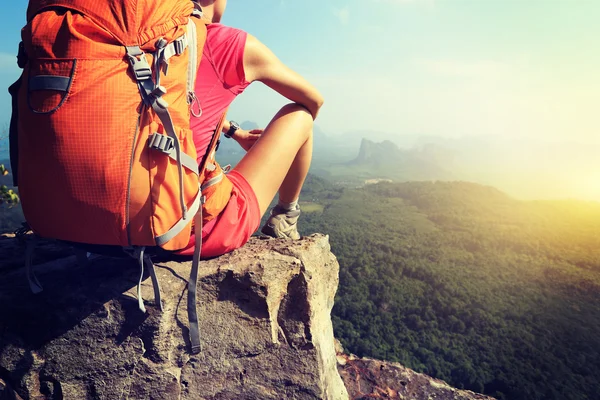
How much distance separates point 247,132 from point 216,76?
2.91 ft

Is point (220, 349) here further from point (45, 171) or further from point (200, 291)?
point (45, 171)

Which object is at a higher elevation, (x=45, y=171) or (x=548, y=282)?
(x=45, y=171)

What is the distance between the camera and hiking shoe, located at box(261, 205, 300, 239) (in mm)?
2641

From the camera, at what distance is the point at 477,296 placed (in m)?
44.7

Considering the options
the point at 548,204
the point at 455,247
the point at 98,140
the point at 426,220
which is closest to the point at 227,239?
the point at 98,140

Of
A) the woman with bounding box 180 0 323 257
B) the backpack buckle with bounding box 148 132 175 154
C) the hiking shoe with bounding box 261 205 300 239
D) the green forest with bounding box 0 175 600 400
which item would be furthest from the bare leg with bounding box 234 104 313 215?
the green forest with bounding box 0 175 600 400

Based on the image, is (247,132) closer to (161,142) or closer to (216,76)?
(216,76)

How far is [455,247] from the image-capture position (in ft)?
205

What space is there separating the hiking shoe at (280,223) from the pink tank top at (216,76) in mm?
1063

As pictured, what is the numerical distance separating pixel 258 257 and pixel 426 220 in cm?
8188

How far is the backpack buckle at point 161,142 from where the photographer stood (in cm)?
127

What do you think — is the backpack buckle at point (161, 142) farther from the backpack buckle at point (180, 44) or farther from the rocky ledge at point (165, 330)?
the rocky ledge at point (165, 330)

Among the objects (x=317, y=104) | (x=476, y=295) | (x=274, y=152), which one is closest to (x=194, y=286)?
(x=274, y=152)

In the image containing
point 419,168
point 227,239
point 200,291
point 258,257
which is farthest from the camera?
point 419,168
